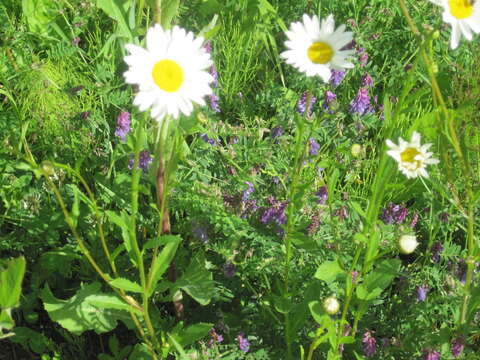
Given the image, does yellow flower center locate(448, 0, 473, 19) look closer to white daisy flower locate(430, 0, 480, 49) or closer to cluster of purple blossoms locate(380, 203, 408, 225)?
white daisy flower locate(430, 0, 480, 49)

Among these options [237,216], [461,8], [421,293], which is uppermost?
[461,8]

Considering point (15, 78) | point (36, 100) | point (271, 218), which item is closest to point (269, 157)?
point (271, 218)

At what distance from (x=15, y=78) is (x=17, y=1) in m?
0.50

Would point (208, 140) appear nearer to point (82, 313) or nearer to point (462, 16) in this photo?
point (82, 313)

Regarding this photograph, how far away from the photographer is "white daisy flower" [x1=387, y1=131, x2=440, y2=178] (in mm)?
997

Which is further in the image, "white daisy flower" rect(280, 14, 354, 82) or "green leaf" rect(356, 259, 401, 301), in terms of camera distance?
"green leaf" rect(356, 259, 401, 301)

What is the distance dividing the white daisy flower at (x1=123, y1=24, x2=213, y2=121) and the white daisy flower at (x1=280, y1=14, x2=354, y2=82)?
0.60 feet

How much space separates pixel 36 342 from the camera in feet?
4.39

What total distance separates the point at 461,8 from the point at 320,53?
0.25 m

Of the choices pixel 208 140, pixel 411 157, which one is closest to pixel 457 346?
pixel 411 157

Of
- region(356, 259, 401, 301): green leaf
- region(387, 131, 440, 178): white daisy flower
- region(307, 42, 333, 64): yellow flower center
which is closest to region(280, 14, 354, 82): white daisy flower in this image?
region(307, 42, 333, 64): yellow flower center

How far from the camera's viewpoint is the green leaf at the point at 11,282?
855mm

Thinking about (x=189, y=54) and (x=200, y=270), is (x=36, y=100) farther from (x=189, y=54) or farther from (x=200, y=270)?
(x=189, y=54)

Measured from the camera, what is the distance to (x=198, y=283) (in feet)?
4.22
